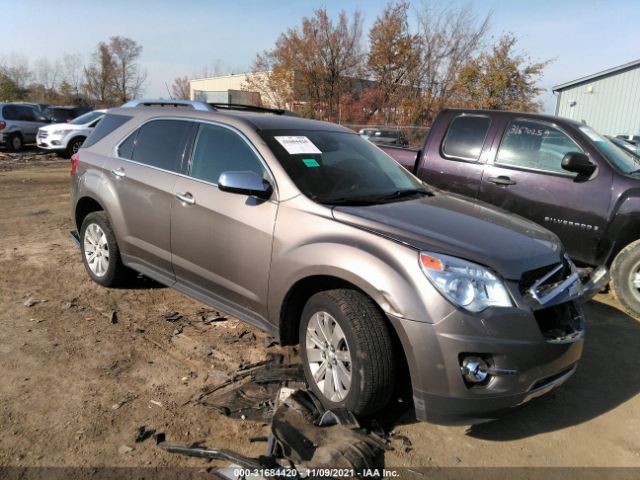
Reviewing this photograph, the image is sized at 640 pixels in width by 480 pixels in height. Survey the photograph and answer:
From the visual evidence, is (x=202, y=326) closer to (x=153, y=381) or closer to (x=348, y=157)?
(x=153, y=381)

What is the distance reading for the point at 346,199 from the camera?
11.1 ft

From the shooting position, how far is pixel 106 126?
16.6 ft

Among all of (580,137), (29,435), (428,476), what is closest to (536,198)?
(580,137)

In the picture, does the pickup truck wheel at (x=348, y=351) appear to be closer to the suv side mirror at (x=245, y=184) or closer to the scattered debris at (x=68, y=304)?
the suv side mirror at (x=245, y=184)

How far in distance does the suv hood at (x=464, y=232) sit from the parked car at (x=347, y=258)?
0.04 ft

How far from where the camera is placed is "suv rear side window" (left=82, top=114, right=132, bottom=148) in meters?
4.94

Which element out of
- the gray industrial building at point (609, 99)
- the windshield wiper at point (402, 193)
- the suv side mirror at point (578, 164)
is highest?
the gray industrial building at point (609, 99)

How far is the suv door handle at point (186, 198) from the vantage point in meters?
3.86

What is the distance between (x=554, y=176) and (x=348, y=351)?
3534 mm

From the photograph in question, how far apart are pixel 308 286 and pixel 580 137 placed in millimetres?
3732

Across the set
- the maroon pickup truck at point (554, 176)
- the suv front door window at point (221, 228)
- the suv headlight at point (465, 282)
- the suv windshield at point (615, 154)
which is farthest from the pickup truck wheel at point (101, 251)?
the suv windshield at point (615, 154)

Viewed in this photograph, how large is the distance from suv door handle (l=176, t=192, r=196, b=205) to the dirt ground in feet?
3.60

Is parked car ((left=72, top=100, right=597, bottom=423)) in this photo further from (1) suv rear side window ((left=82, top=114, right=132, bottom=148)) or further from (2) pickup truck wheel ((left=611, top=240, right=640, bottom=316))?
(2) pickup truck wheel ((left=611, top=240, right=640, bottom=316))

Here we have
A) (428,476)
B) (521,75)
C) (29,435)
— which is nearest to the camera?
(428,476)
